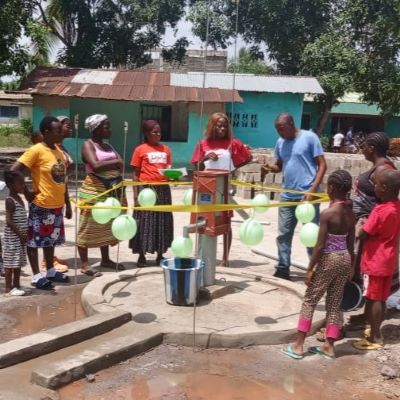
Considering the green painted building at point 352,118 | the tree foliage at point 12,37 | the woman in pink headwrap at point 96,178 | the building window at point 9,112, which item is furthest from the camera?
the building window at point 9,112

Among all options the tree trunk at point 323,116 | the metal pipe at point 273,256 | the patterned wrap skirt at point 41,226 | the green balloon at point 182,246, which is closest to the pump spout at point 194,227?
the green balloon at point 182,246

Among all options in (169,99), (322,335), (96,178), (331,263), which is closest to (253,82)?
(169,99)

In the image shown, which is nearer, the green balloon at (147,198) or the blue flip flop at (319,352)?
the blue flip flop at (319,352)

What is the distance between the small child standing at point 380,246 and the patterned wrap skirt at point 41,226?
2.89 metres

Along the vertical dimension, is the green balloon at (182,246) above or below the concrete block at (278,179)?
above

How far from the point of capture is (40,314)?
488 cm

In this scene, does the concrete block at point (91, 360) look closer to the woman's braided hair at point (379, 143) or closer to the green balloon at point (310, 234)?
the green balloon at point (310, 234)

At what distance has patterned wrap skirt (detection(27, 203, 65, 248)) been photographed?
17.7 feet

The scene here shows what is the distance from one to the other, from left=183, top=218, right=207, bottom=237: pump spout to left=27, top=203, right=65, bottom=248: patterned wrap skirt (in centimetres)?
148

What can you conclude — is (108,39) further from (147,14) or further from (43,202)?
(43,202)

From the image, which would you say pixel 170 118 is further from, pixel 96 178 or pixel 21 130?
pixel 21 130

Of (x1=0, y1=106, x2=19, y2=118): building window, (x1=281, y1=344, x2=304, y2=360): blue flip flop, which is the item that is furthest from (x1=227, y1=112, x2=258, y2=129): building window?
(x1=0, y1=106, x2=19, y2=118): building window

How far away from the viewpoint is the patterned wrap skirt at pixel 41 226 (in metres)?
5.39

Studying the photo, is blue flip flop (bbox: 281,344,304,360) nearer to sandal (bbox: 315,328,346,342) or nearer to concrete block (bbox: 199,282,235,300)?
sandal (bbox: 315,328,346,342)
